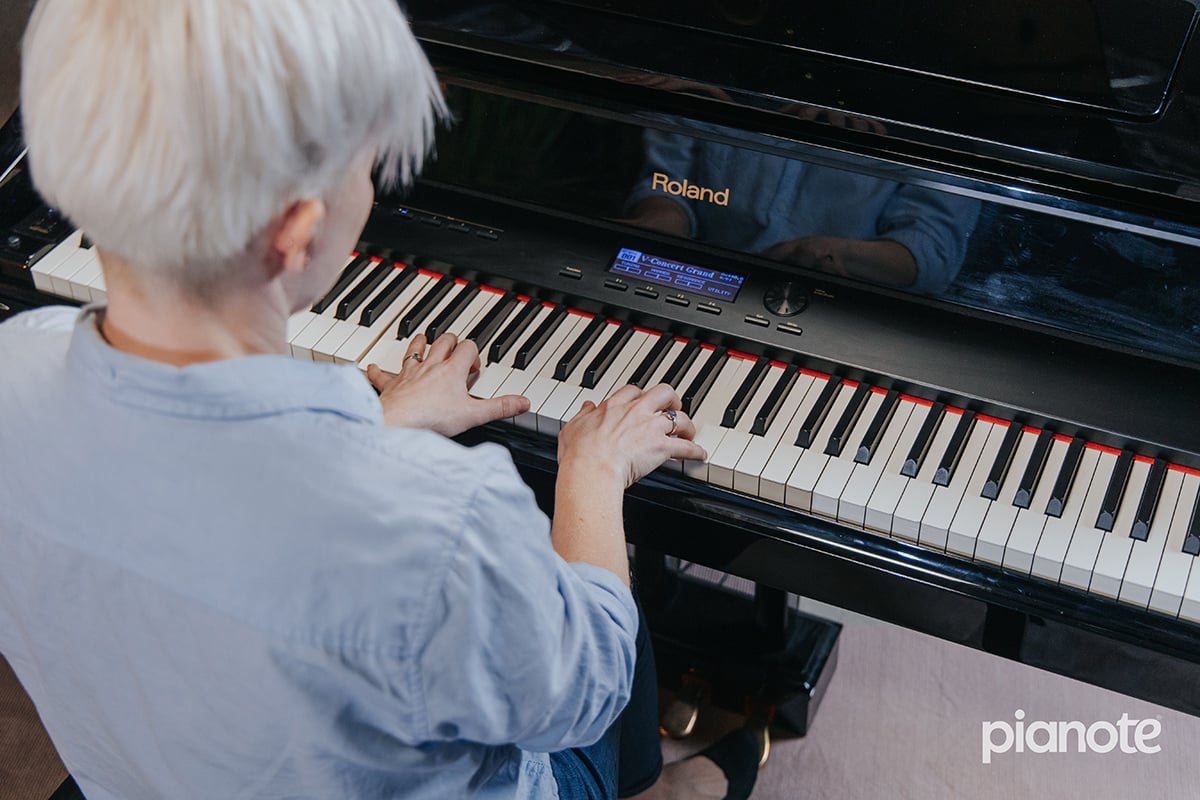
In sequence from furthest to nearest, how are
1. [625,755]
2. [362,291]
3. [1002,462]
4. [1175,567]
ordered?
[362,291] → [625,755] → [1002,462] → [1175,567]

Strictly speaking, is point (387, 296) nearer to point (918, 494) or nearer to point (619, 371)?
point (619, 371)

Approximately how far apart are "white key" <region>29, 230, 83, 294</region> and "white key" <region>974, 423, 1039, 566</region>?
135 cm

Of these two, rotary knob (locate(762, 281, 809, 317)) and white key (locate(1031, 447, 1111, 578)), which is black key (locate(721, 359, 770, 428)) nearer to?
rotary knob (locate(762, 281, 809, 317))

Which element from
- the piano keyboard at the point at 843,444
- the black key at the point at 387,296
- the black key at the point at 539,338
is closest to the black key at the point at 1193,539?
the piano keyboard at the point at 843,444

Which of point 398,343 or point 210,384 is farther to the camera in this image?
point 398,343

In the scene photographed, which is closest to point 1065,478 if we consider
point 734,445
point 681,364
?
point 734,445

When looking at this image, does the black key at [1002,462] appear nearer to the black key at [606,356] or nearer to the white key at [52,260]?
the black key at [606,356]

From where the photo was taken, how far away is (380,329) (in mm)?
1706

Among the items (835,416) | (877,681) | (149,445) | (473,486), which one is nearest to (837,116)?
(835,416)

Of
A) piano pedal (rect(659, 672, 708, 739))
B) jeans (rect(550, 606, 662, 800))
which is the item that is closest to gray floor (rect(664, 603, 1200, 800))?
piano pedal (rect(659, 672, 708, 739))

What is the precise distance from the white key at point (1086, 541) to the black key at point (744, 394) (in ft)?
1.28

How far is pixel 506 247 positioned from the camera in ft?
5.82

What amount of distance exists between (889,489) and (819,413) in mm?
142

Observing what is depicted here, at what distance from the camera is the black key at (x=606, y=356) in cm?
160
